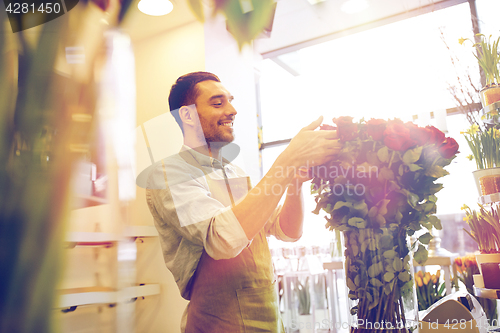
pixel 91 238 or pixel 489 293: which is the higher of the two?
pixel 91 238

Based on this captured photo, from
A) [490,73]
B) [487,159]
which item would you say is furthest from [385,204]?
[490,73]

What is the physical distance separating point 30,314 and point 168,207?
328 mm

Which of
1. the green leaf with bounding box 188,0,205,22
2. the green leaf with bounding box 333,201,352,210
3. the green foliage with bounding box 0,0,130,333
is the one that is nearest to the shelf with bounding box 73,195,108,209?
the green foliage with bounding box 0,0,130,333

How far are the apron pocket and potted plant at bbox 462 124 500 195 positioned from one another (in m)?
0.62

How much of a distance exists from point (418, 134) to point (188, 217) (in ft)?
1.27

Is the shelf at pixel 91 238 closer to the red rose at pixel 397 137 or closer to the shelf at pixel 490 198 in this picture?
the red rose at pixel 397 137

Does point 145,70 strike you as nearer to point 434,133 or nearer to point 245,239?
point 245,239

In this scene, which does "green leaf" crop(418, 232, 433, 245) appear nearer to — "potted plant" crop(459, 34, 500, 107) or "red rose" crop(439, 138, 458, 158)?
"red rose" crop(439, 138, 458, 158)

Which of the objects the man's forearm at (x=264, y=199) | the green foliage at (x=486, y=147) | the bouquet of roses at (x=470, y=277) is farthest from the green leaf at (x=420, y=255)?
the bouquet of roses at (x=470, y=277)

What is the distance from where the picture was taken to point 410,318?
0.47 metres

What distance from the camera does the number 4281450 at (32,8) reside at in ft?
1.03

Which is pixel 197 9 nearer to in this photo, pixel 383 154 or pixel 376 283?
pixel 383 154

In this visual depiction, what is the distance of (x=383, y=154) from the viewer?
17.8 inches

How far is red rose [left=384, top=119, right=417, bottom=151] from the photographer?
17.3 inches
